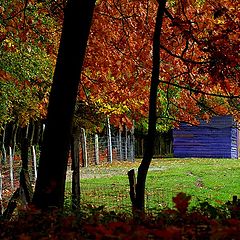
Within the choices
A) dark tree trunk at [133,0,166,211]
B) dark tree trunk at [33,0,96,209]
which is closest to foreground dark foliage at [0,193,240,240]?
dark tree trunk at [33,0,96,209]

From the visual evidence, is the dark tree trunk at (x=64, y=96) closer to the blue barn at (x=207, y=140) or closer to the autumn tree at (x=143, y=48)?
the autumn tree at (x=143, y=48)

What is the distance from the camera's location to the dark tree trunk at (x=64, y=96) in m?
6.02

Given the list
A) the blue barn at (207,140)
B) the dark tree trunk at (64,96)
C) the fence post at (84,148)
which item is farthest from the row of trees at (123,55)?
the blue barn at (207,140)

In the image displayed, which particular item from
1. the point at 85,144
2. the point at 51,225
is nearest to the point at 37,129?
the point at 85,144

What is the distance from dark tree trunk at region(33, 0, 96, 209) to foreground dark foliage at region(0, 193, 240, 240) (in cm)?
151

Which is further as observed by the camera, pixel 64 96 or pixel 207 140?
pixel 207 140

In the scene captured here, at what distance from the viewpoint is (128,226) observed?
2645 mm

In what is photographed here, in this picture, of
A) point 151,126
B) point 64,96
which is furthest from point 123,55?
point 64,96

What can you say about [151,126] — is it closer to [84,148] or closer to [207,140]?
[84,148]

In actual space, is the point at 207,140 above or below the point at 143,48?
below

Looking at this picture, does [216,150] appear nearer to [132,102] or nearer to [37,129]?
[37,129]

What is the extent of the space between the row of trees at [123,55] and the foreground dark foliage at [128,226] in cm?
122

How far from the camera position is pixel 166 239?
6.98ft

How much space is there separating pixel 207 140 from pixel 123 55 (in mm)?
30848
